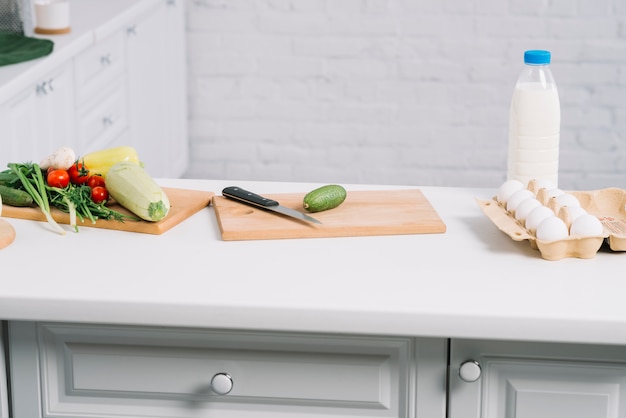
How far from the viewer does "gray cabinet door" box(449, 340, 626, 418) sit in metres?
1.33

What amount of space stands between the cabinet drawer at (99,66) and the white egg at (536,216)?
1.91 metres

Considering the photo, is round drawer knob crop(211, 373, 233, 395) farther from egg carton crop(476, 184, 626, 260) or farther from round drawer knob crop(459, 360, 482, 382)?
egg carton crop(476, 184, 626, 260)

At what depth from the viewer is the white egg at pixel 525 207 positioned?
59.1 inches

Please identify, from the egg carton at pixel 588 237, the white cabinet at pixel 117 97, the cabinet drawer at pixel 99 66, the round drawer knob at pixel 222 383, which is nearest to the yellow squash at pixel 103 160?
the round drawer knob at pixel 222 383

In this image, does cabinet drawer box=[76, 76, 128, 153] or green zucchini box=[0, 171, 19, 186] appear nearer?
green zucchini box=[0, 171, 19, 186]

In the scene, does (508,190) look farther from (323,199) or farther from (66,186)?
(66,186)

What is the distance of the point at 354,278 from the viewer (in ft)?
4.48

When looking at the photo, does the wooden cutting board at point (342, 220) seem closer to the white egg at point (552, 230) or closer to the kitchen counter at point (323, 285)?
the kitchen counter at point (323, 285)

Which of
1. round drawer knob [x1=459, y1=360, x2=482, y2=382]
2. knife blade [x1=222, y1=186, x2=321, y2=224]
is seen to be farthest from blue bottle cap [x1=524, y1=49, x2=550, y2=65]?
round drawer knob [x1=459, y1=360, x2=482, y2=382]

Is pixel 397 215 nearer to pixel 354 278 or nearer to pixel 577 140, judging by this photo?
pixel 354 278

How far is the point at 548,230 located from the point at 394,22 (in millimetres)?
2980

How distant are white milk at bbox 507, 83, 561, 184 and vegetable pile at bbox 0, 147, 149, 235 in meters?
0.64

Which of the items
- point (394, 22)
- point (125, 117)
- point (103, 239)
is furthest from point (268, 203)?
point (394, 22)

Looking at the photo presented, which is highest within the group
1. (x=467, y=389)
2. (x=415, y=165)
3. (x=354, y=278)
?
(x=354, y=278)
